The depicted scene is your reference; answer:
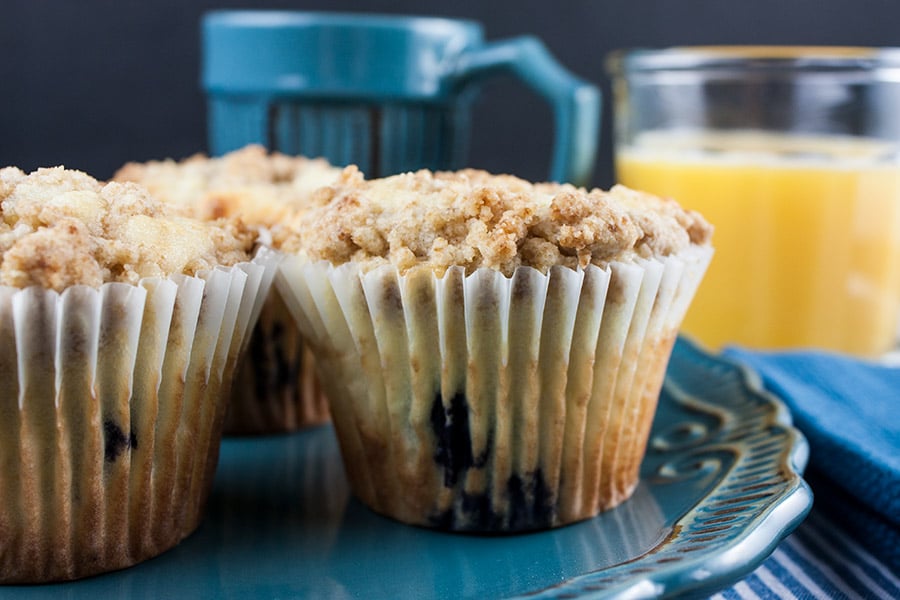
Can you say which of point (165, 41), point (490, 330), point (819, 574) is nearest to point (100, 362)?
point (490, 330)

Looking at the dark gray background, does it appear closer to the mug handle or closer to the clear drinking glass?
the mug handle

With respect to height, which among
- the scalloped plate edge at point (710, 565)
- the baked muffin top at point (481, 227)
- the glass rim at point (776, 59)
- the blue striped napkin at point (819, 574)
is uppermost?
the glass rim at point (776, 59)

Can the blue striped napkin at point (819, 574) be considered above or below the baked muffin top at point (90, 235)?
below

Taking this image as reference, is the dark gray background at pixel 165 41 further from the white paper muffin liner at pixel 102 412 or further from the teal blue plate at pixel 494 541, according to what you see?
the white paper muffin liner at pixel 102 412

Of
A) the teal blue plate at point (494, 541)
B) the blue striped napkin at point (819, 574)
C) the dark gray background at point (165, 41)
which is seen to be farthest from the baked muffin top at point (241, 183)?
the dark gray background at point (165, 41)

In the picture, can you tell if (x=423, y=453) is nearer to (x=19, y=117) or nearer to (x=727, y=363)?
(x=727, y=363)

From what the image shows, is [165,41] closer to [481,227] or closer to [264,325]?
[264,325]
